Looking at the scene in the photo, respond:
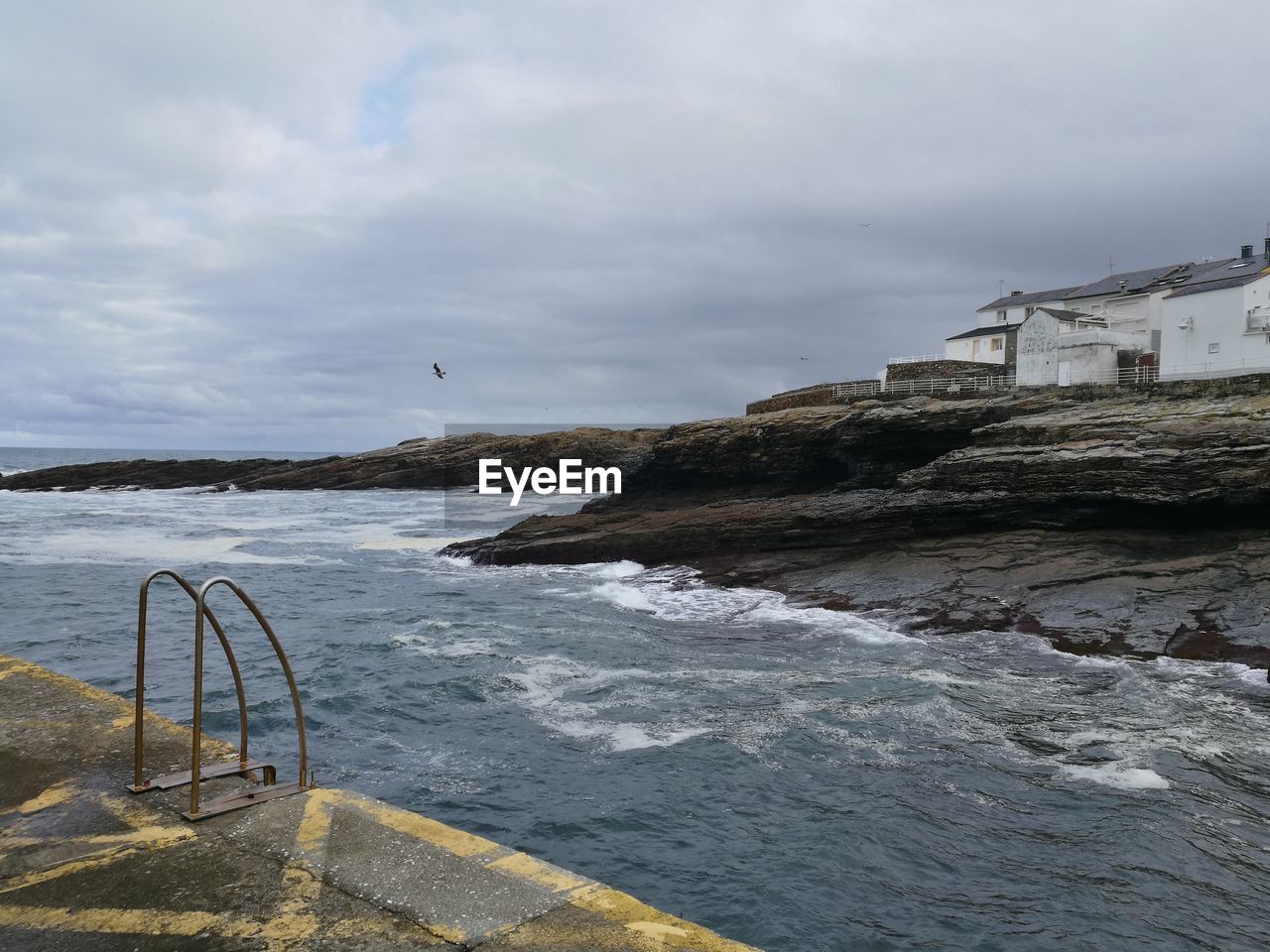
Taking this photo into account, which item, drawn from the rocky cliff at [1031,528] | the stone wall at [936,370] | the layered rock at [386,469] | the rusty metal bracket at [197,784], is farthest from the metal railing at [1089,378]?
the rusty metal bracket at [197,784]

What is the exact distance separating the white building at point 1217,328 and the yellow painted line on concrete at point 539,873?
32.0 metres

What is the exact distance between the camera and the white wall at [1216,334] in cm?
2989

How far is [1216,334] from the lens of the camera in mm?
30969

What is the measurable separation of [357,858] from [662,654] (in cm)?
949

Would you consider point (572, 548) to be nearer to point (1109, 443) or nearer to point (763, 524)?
point (763, 524)

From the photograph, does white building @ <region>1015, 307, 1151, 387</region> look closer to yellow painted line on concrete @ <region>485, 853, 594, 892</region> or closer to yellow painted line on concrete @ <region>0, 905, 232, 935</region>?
yellow painted line on concrete @ <region>485, 853, 594, 892</region>

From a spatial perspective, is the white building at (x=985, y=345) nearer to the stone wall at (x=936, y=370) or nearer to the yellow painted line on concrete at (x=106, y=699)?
the stone wall at (x=936, y=370)

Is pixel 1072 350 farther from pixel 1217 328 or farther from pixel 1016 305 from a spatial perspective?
pixel 1016 305

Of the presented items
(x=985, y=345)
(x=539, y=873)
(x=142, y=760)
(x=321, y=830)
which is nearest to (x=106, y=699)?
(x=142, y=760)

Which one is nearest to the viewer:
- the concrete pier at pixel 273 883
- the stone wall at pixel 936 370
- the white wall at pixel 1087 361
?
the concrete pier at pixel 273 883

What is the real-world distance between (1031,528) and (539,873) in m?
17.1

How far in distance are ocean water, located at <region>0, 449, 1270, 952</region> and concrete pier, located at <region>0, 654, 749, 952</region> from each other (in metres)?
2.39

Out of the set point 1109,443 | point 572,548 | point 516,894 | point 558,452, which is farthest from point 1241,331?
point 558,452

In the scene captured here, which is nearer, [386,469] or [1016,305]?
[1016,305]
